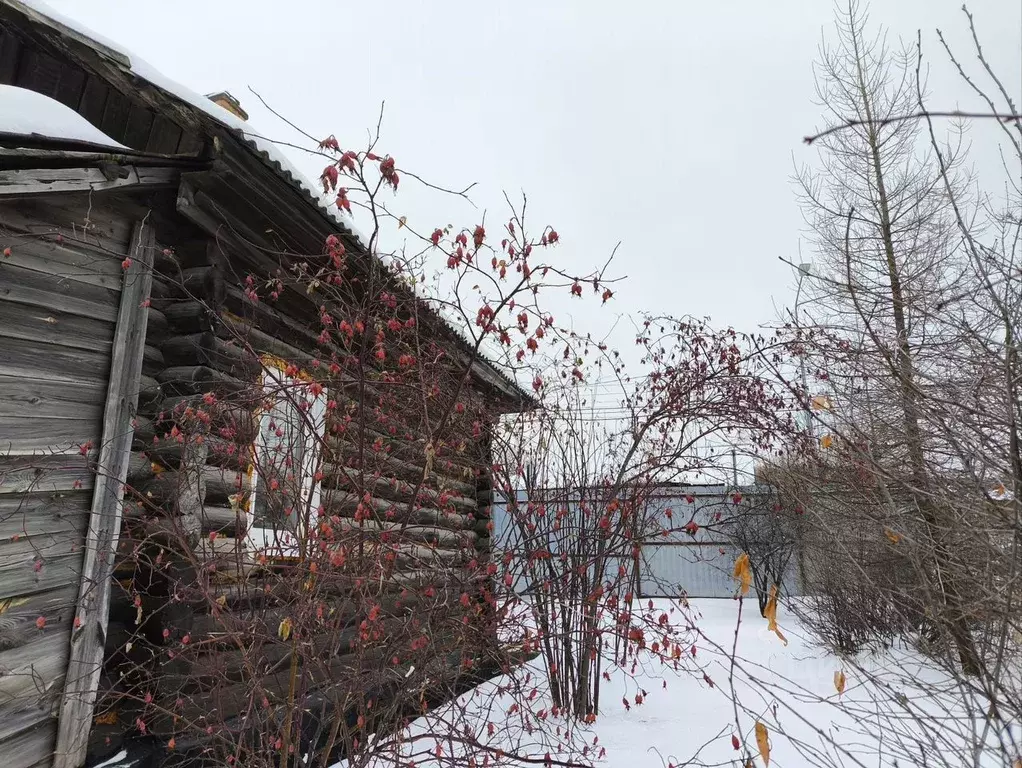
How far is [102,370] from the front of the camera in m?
3.40

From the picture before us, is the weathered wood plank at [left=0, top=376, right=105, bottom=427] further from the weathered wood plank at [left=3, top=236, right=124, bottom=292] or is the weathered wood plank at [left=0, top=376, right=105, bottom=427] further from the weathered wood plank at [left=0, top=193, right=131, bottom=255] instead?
the weathered wood plank at [left=0, top=193, right=131, bottom=255]

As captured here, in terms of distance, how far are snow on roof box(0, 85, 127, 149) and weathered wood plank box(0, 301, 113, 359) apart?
775mm

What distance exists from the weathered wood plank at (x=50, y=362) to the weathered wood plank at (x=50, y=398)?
0.09ft

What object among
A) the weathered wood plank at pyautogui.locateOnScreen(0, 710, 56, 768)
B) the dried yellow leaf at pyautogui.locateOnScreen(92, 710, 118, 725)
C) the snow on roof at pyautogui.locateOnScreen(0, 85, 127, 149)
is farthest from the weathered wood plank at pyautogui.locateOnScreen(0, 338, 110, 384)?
the dried yellow leaf at pyautogui.locateOnScreen(92, 710, 118, 725)

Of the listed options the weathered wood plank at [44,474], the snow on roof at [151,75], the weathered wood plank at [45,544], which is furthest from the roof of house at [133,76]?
the weathered wood plank at [45,544]

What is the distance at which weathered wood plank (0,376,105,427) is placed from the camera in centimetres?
300

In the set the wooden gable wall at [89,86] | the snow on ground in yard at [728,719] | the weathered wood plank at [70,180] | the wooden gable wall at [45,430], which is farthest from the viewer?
the snow on ground in yard at [728,719]

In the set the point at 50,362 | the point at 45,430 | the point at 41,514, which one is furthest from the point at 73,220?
the point at 41,514

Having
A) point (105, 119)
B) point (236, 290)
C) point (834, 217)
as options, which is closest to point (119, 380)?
point (236, 290)

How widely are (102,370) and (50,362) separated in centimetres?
26

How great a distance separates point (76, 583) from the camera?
126 inches

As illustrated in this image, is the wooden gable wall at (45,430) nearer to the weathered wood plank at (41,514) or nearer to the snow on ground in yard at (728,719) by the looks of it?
the weathered wood plank at (41,514)

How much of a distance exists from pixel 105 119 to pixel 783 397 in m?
5.69

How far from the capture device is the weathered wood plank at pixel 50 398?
3.00 metres
